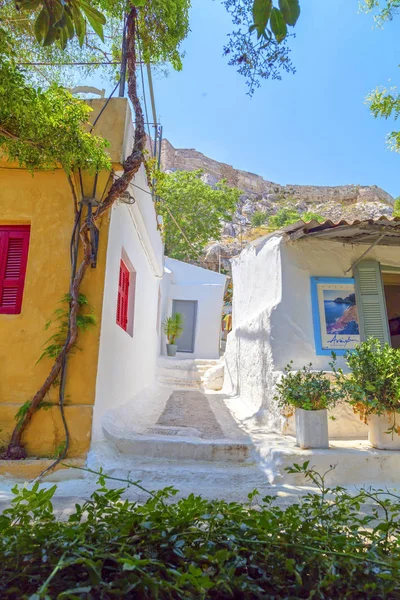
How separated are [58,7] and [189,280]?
44.2 ft

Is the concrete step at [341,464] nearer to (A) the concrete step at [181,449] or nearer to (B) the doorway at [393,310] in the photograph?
(A) the concrete step at [181,449]

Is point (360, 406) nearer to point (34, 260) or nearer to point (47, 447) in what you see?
point (47, 447)

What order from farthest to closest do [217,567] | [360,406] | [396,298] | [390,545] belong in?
[396,298] < [360,406] < [390,545] < [217,567]

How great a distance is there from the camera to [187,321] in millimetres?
14781

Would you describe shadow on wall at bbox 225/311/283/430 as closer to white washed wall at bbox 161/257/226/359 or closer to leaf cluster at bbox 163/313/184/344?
leaf cluster at bbox 163/313/184/344

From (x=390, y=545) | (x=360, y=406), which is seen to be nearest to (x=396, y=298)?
(x=360, y=406)

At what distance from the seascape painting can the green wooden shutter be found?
0.10m

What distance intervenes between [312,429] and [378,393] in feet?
2.55

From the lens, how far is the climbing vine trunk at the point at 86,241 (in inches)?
135

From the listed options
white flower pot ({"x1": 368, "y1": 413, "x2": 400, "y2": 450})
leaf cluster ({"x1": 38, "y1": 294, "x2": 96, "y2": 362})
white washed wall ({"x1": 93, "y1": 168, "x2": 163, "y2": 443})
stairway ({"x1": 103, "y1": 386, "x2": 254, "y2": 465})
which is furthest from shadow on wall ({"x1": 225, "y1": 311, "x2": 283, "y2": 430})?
leaf cluster ({"x1": 38, "y1": 294, "x2": 96, "y2": 362})

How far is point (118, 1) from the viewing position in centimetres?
401

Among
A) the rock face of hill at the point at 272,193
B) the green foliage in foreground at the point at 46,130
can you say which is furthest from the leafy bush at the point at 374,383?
the rock face of hill at the point at 272,193

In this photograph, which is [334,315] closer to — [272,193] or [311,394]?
[311,394]

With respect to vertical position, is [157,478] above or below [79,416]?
below
